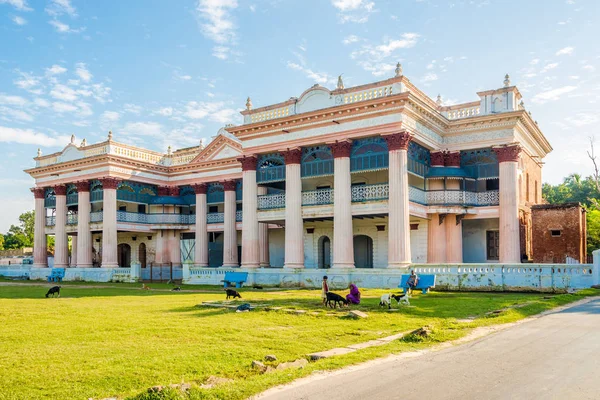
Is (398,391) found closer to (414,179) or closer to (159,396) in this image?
(159,396)

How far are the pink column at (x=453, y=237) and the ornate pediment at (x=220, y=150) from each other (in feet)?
47.9

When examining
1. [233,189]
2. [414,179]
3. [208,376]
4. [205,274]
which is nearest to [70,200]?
[233,189]

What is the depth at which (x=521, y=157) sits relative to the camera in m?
28.3

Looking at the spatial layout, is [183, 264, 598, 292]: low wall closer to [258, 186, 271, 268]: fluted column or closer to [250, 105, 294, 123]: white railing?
[258, 186, 271, 268]: fluted column

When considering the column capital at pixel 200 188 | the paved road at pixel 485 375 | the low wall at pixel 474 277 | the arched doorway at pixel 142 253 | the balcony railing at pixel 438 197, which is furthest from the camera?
the arched doorway at pixel 142 253

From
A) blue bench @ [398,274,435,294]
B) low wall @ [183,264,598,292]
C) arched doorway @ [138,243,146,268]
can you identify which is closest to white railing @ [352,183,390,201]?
low wall @ [183,264,598,292]

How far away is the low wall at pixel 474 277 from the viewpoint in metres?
20.4

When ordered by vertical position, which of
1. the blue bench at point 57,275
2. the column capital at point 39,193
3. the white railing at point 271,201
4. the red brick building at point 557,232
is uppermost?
the column capital at point 39,193

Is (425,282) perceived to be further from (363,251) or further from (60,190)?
(60,190)

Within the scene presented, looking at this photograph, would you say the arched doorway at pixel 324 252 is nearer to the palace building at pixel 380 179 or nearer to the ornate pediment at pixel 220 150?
the palace building at pixel 380 179

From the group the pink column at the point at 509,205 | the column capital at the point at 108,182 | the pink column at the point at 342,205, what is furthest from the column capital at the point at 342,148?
the column capital at the point at 108,182

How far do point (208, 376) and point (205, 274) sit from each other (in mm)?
22399

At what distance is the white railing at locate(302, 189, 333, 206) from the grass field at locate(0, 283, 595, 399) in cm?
1066

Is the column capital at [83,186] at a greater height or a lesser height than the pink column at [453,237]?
greater
